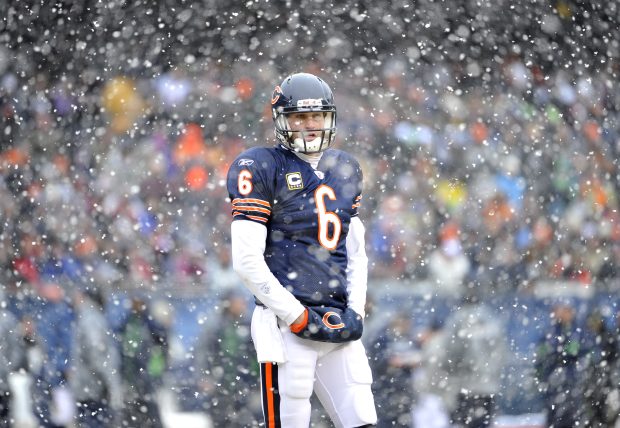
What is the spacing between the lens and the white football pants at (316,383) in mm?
2457

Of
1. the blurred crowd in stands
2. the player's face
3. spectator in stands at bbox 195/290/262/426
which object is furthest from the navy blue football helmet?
spectator in stands at bbox 195/290/262/426

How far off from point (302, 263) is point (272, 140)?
97cm

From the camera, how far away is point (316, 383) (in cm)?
255

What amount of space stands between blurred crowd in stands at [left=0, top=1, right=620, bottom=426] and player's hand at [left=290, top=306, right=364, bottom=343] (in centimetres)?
85

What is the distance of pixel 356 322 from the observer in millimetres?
2494

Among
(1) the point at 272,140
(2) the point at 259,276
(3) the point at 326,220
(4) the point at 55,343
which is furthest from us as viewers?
(1) the point at 272,140

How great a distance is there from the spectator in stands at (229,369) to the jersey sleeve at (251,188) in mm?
905

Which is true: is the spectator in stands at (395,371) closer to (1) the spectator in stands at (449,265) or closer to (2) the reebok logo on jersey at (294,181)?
(1) the spectator in stands at (449,265)

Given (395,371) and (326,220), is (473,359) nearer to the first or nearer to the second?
(395,371)

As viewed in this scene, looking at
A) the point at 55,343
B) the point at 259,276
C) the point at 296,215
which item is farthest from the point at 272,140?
the point at 259,276

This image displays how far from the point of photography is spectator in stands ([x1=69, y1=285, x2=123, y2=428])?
10.5 feet

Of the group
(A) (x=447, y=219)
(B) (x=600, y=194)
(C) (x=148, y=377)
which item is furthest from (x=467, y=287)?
(C) (x=148, y=377)

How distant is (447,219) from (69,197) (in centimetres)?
105

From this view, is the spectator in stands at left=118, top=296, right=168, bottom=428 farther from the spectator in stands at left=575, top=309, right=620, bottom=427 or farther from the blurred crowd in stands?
the spectator in stands at left=575, top=309, right=620, bottom=427
